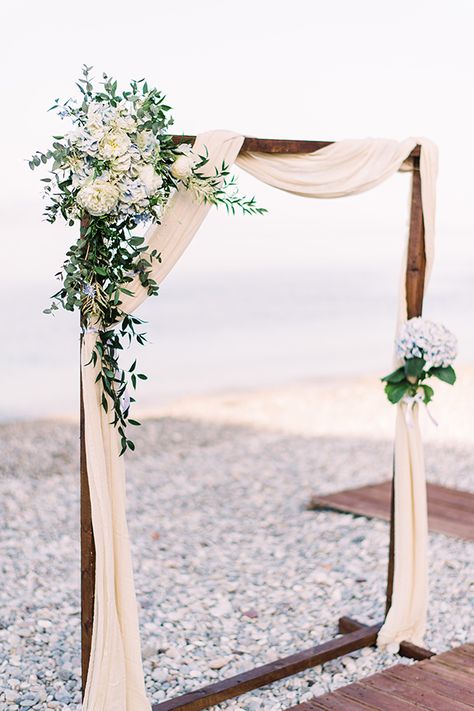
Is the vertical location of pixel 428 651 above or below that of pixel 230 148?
below

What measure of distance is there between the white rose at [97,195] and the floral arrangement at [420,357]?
1.38 meters

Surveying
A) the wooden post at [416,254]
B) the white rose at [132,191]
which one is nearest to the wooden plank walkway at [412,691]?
the wooden post at [416,254]

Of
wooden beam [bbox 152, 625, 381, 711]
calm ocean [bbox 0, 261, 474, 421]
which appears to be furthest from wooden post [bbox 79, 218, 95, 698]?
calm ocean [bbox 0, 261, 474, 421]

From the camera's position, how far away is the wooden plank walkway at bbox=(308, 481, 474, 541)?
5.20 meters

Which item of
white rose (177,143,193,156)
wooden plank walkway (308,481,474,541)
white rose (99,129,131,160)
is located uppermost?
white rose (177,143,193,156)

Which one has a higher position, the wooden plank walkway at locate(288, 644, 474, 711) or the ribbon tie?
the ribbon tie

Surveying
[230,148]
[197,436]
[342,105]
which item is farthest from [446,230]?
[230,148]

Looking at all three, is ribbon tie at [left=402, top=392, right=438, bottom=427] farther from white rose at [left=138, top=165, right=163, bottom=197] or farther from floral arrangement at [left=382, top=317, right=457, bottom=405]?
white rose at [left=138, top=165, right=163, bottom=197]

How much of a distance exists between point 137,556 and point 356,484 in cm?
210

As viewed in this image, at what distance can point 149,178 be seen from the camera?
8.36ft

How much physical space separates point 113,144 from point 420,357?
59.1 inches

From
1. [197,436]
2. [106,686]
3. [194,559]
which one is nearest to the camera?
[106,686]

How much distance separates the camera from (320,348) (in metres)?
14.5

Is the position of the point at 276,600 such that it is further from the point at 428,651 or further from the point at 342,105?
the point at 342,105
